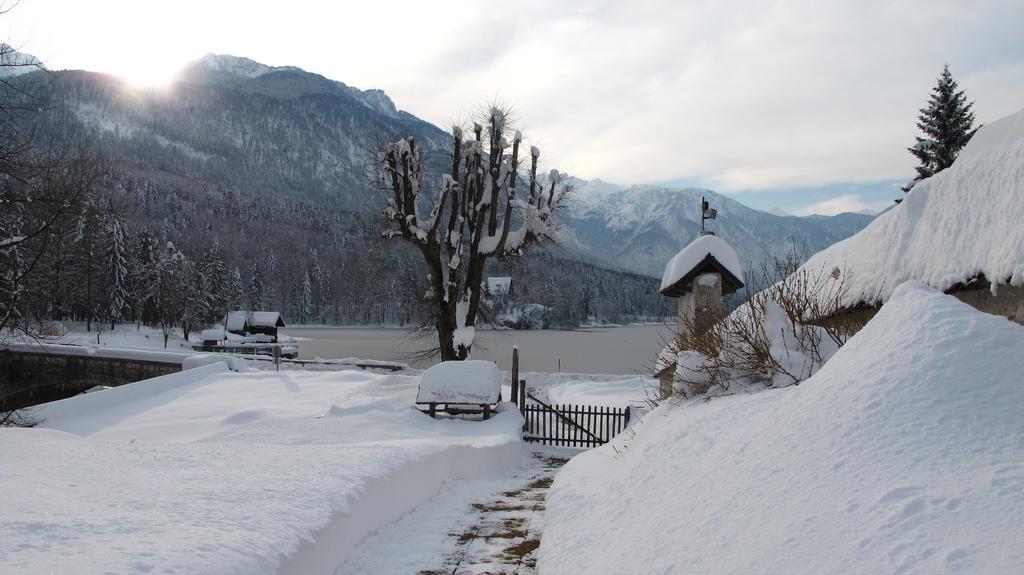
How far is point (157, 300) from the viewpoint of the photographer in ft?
191

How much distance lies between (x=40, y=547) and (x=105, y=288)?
215ft

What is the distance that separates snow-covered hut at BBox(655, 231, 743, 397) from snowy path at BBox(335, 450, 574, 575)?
362 cm

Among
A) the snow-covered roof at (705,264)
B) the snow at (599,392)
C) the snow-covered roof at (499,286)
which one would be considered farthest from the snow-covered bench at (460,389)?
the snow-covered roof at (499,286)

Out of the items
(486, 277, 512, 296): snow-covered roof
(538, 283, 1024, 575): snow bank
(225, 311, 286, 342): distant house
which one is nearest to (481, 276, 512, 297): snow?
(486, 277, 512, 296): snow-covered roof

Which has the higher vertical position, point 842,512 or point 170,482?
point 842,512

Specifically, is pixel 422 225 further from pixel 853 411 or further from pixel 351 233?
pixel 351 233

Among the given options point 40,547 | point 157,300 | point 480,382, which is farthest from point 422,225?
point 157,300

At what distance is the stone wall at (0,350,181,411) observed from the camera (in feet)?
94.4

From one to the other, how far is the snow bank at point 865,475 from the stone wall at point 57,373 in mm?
28787

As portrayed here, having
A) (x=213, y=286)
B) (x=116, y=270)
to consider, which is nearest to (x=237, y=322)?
(x=213, y=286)

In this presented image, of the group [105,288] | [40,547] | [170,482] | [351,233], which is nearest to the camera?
[40,547]

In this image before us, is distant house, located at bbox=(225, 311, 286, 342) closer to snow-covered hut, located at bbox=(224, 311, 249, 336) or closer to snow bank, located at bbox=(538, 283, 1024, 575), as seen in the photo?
snow-covered hut, located at bbox=(224, 311, 249, 336)

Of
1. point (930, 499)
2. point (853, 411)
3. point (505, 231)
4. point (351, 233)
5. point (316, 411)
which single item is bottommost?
point (316, 411)

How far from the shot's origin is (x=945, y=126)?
25.2m
